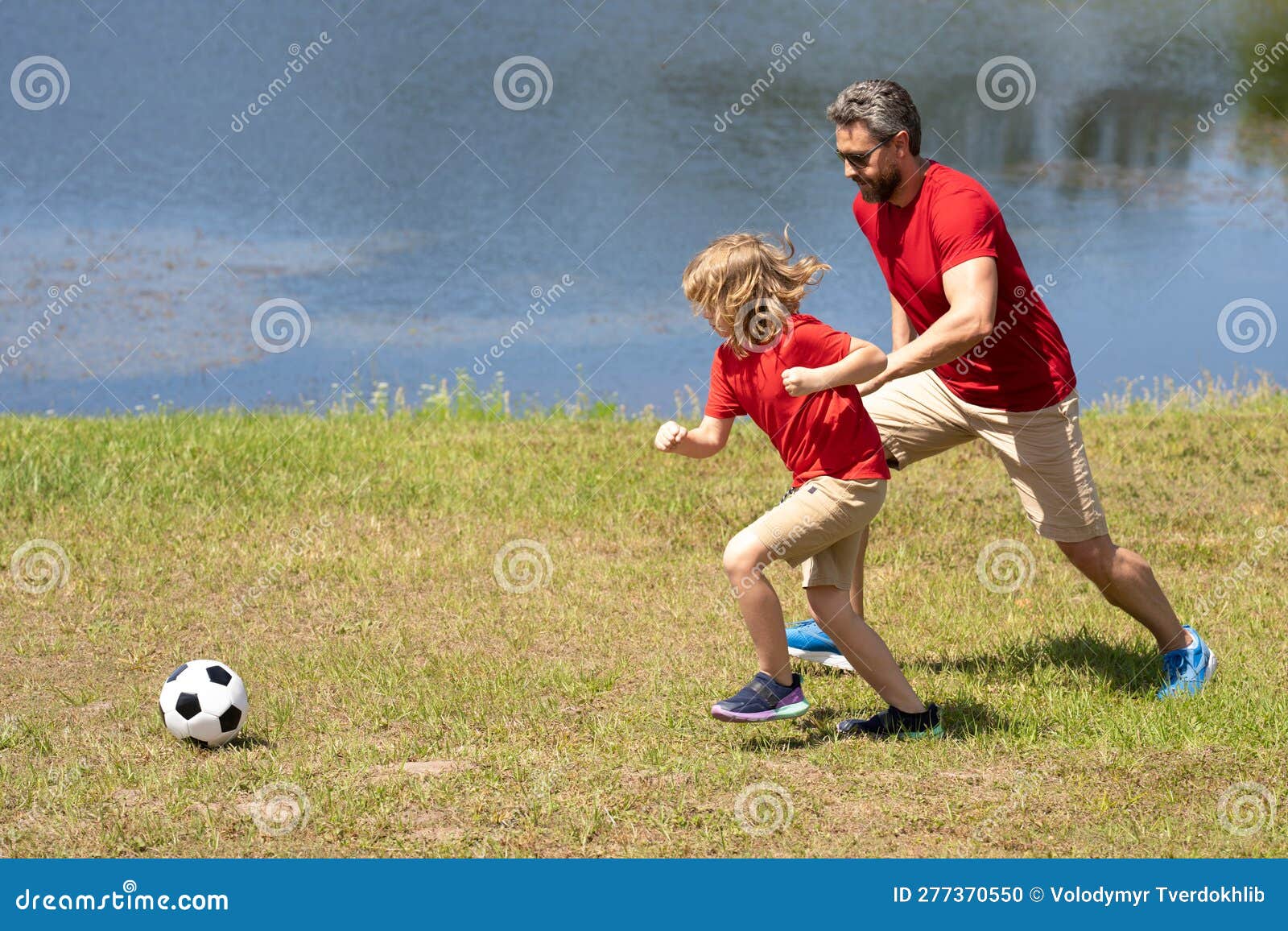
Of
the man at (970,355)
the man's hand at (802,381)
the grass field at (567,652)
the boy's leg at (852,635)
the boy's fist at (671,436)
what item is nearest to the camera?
the man's hand at (802,381)

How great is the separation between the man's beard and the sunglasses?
73mm

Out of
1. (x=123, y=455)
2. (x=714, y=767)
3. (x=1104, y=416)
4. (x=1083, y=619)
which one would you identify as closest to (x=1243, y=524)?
(x=1083, y=619)

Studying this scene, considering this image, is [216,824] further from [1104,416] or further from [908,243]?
[1104,416]

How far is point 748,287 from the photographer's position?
4.95 metres

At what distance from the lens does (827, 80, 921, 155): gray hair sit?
5520 millimetres

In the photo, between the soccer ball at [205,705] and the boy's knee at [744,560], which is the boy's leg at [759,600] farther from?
the soccer ball at [205,705]

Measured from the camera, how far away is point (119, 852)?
15.8 feet

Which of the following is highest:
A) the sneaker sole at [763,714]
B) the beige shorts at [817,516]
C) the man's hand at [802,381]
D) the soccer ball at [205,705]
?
the man's hand at [802,381]

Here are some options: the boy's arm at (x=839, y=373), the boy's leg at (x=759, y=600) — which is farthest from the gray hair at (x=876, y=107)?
the boy's leg at (x=759, y=600)

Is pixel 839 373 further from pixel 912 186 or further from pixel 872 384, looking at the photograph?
pixel 912 186

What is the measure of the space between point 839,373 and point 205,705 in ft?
10.0

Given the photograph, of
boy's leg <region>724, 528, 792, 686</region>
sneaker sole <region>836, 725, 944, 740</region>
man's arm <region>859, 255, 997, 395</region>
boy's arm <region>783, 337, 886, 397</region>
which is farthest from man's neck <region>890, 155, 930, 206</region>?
sneaker sole <region>836, 725, 944, 740</region>

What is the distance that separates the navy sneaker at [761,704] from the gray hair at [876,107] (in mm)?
2295

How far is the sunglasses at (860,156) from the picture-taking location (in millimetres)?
5551
